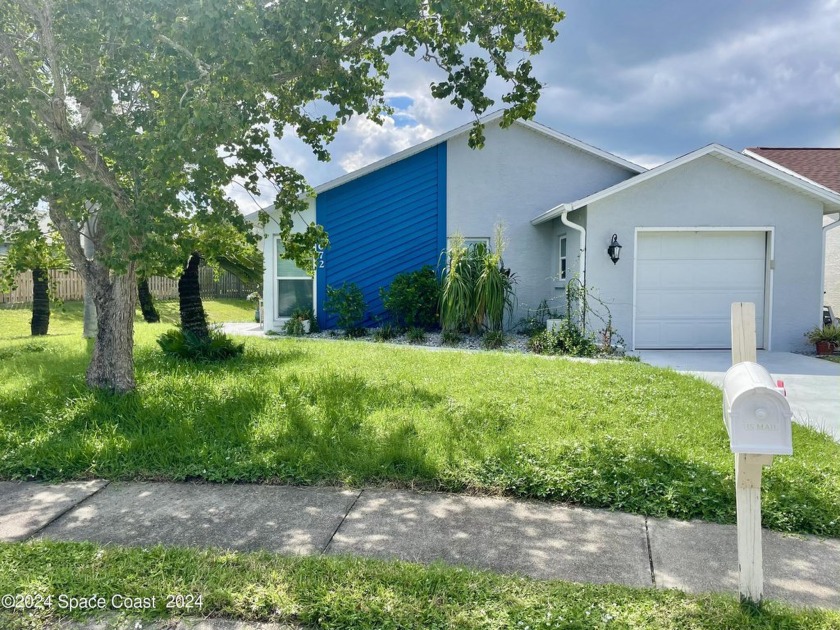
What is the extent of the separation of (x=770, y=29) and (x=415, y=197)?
6915mm

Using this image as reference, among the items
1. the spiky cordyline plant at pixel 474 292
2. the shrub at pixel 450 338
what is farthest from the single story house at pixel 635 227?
the shrub at pixel 450 338

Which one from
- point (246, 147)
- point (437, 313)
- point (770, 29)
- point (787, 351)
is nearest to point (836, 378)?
point (787, 351)

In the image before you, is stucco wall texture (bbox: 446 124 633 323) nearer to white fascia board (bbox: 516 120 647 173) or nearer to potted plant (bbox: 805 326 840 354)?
white fascia board (bbox: 516 120 647 173)

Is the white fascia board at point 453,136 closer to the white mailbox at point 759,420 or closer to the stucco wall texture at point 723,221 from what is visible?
the stucco wall texture at point 723,221

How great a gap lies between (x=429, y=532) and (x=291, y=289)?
34.0 feet

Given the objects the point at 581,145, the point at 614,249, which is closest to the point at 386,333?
the point at 614,249

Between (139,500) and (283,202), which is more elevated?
(283,202)

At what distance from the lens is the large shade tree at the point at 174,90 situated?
5094 millimetres

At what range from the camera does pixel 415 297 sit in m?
11.9

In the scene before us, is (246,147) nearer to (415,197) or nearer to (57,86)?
(57,86)

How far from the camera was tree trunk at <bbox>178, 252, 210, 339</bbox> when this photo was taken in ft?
29.6

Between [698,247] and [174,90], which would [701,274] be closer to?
[698,247]

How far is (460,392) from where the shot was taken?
6.40 meters

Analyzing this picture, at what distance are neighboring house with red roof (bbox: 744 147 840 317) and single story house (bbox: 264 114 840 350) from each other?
4.35 meters
